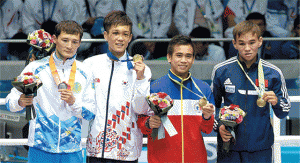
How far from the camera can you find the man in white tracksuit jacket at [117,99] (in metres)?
3.01

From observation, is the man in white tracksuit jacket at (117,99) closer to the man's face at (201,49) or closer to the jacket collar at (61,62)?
the jacket collar at (61,62)

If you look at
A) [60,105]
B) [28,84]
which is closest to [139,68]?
[60,105]

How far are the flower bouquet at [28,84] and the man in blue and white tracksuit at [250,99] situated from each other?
4.54 ft

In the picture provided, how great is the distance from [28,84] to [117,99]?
66 cm

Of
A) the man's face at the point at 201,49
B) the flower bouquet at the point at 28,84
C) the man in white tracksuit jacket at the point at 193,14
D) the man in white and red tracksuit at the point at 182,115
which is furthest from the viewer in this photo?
the man in white tracksuit jacket at the point at 193,14

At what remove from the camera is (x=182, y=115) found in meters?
3.08

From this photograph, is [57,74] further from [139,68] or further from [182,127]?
[182,127]

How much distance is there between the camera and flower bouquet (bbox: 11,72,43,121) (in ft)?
9.23

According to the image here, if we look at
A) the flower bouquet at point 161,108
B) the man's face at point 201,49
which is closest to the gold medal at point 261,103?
the flower bouquet at point 161,108

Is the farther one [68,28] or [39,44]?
[39,44]

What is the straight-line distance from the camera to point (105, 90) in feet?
10.1

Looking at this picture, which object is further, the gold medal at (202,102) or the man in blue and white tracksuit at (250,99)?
the man in blue and white tracksuit at (250,99)

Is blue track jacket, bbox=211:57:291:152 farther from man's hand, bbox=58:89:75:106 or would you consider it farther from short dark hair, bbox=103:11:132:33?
man's hand, bbox=58:89:75:106

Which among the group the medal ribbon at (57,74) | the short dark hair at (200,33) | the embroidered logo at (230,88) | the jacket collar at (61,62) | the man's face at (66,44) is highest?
the short dark hair at (200,33)
